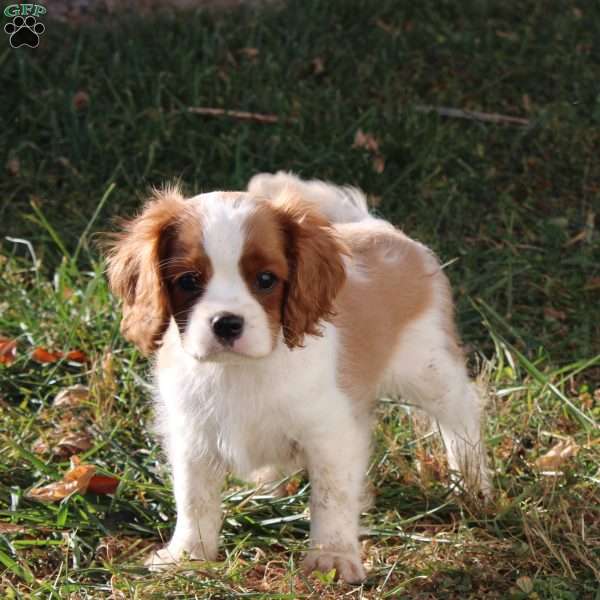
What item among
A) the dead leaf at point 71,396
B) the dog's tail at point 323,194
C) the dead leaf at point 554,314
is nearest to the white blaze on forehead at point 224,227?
the dog's tail at point 323,194

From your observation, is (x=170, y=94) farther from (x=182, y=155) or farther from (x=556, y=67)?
(x=556, y=67)

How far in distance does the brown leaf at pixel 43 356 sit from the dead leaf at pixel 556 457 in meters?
2.03

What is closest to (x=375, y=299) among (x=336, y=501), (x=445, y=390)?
(x=445, y=390)

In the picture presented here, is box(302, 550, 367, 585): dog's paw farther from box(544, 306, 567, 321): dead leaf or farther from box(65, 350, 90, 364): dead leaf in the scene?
box(544, 306, 567, 321): dead leaf

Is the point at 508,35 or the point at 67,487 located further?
the point at 508,35

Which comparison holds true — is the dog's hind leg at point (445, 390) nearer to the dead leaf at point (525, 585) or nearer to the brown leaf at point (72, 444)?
the dead leaf at point (525, 585)

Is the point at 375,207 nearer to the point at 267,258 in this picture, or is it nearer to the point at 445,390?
the point at 445,390

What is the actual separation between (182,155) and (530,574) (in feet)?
11.1

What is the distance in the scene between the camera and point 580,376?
479 centimetres

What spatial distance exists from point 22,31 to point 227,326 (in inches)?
168

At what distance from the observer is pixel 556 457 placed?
4078 millimetres

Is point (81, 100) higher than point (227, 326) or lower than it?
lower

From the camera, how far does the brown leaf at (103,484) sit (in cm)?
395

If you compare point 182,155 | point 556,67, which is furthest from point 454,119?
point 182,155
